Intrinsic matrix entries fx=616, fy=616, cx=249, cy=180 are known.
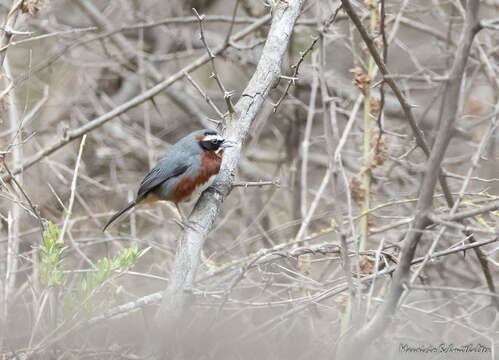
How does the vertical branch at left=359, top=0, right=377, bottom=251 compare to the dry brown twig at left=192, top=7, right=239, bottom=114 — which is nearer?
the dry brown twig at left=192, top=7, right=239, bottom=114

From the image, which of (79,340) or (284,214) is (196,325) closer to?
(79,340)

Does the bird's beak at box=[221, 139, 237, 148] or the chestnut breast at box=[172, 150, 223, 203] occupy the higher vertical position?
the bird's beak at box=[221, 139, 237, 148]

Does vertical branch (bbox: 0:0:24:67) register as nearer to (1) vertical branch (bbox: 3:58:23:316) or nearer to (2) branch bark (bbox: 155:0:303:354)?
(1) vertical branch (bbox: 3:58:23:316)

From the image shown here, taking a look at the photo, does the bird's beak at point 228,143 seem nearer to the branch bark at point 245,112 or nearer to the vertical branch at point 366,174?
the branch bark at point 245,112

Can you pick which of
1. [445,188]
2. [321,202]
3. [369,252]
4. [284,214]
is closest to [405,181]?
[321,202]

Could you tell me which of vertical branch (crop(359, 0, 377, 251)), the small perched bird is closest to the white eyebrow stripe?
the small perched bird

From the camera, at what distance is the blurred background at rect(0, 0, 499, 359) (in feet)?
9.89

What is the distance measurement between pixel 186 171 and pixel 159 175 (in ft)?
1.23

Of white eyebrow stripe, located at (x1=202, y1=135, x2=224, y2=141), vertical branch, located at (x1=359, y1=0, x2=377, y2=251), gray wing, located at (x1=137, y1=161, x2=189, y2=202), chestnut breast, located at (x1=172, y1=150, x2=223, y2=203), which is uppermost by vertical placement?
white eyebrow stripe, located at (x1=202, y1=135, x2=224, y2=141)

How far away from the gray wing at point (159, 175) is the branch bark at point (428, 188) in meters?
2.75

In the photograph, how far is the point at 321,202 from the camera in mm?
7742

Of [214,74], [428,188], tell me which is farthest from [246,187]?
[428,188]

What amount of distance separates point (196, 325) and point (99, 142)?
232 inches

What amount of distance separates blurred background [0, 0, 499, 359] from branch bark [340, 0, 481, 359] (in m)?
0.20
